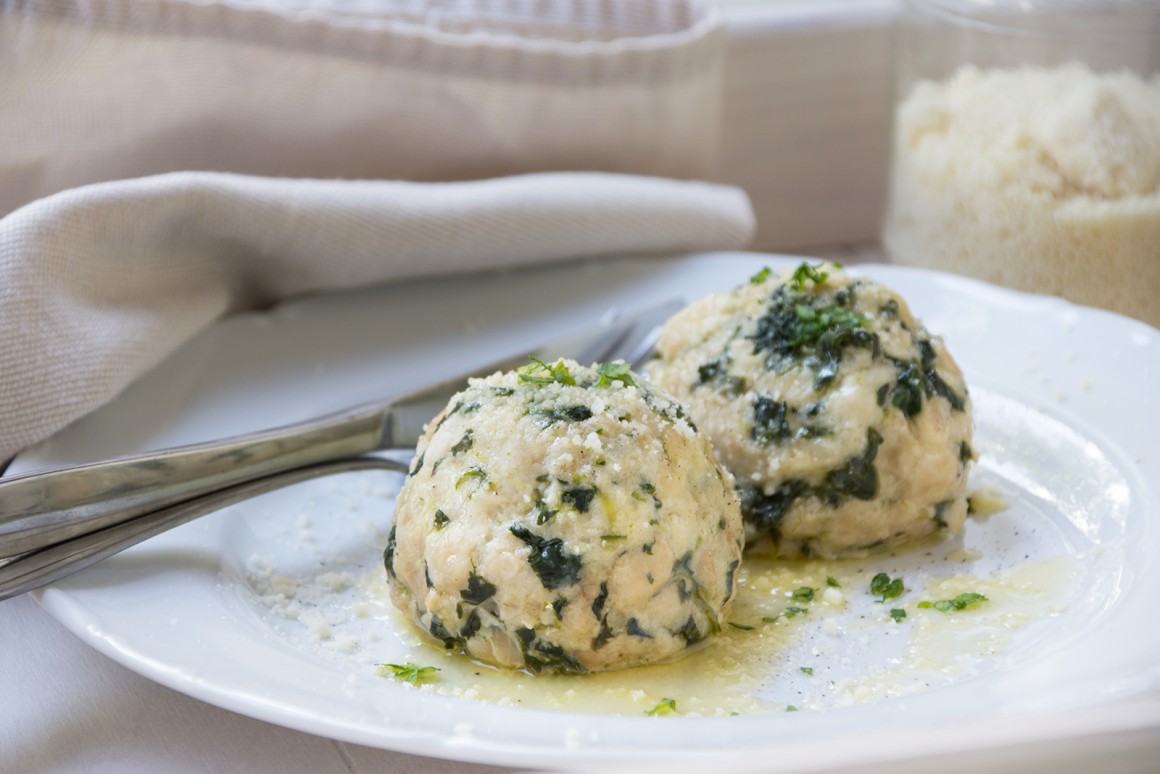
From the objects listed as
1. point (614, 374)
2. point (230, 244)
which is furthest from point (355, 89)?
point (614, 374)

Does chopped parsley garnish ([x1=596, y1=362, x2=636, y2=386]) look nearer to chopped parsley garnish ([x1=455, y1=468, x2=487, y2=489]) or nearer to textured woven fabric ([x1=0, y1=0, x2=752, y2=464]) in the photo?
chopped parsley garnish ([x1=455, y1=468, x2=487, y2=489])

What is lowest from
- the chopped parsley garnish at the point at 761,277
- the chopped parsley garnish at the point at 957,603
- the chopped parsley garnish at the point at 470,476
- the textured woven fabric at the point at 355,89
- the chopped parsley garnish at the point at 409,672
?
the chopped parsley garnish at the point at 957,603

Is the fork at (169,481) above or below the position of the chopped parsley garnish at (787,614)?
above

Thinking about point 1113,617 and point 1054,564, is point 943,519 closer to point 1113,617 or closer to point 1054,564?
point 1054,564

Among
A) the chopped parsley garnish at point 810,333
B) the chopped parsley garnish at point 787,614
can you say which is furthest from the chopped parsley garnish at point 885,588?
the chopped parsley garnish at point 810,333

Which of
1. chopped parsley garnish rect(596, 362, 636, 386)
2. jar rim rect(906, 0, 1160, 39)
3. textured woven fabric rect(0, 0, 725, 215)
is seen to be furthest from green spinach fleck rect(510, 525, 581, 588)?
jar rim rect(906, 0, 1160, 39)

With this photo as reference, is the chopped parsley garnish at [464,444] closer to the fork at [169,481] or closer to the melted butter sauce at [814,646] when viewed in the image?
the melted butter sauce at [814,646]

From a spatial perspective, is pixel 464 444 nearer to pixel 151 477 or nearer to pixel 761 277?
pixel 151 477
